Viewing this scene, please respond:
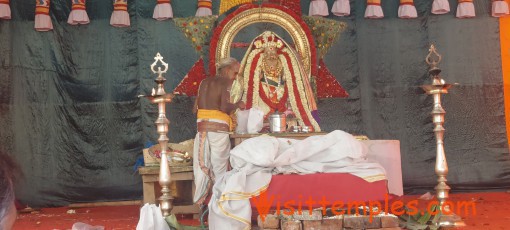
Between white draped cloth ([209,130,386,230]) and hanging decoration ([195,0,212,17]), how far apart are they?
3228mm

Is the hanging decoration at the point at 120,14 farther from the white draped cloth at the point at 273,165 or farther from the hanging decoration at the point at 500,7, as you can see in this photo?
the hanging decoration at the point at 500,7

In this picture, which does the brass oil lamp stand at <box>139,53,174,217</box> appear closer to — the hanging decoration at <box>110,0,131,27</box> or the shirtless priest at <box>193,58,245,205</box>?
the shirtless priest at <box>193,58,245,205</box>

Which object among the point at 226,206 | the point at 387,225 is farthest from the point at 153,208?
the point at 387,225

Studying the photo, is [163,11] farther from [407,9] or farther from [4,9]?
[407,9]

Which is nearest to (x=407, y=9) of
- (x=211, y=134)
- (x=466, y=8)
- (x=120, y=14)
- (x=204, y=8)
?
(x=466, y=8)

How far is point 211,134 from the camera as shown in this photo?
651cm

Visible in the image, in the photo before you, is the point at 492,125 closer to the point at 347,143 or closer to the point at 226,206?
the point at 347,143

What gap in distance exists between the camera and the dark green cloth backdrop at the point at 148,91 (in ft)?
27.7

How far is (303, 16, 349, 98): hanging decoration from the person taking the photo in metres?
8.23

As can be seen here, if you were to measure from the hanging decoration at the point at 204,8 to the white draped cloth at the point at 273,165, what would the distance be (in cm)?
323

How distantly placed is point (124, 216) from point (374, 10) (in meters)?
4.53

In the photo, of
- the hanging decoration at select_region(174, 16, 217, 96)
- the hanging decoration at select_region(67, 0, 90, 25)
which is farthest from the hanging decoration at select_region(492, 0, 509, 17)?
the hanging decoration at select_region(67, 0, 90, 25)

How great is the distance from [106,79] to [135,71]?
1.46ft

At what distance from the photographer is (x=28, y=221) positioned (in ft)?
22.5
